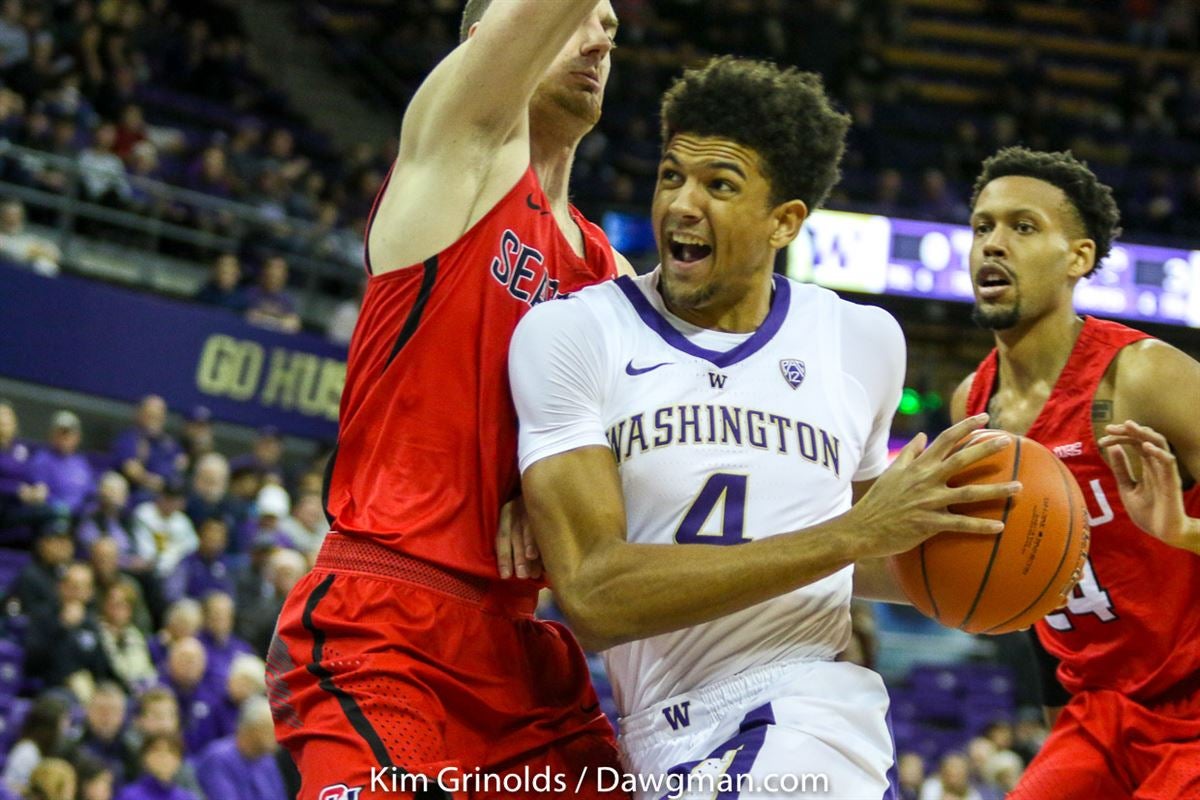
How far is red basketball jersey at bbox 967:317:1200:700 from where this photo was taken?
410 cm

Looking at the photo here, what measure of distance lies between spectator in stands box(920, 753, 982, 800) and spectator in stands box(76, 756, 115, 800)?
5.30 meters

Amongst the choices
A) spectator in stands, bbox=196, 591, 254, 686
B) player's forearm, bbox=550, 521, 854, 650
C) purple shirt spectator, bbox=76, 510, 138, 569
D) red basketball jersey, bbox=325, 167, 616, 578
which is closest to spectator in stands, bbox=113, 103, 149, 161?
purple shirt spectator, bbox=76, 510, 138, 569

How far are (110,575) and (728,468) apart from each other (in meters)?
6.73

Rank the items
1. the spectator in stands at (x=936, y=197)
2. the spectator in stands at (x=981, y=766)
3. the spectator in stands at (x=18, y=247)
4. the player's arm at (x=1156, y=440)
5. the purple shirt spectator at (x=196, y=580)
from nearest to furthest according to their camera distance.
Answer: the player's arm at (x=1156, y=440), the purple shirt spectator at (x=196, y=580), the spectator in stands at (x=981, y=766), the spectator in stands at (x=18, y=247), the spectator in stands at (x=936, y=197)

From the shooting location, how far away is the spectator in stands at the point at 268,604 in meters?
9.57

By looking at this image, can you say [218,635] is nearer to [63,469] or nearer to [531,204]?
[63,469]

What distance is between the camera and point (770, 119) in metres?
3.39

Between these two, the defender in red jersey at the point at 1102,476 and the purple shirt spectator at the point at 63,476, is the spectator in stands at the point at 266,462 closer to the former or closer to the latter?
the purple shirt spectator at the point at 63,476

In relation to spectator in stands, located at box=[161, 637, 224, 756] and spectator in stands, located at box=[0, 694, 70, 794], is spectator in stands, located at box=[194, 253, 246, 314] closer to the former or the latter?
spectator in stands, located at box=[161, 637, 224, 756]

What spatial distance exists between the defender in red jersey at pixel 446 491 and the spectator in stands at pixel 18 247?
355 inches

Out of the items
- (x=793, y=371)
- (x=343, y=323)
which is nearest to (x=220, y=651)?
(x=343, y=323)

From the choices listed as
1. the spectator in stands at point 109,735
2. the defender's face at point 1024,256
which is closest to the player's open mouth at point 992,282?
the defender's face at point 1024,256

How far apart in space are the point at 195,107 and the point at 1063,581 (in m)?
13.7

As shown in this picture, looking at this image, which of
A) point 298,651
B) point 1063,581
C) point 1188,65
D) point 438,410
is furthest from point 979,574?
point 1188,65
